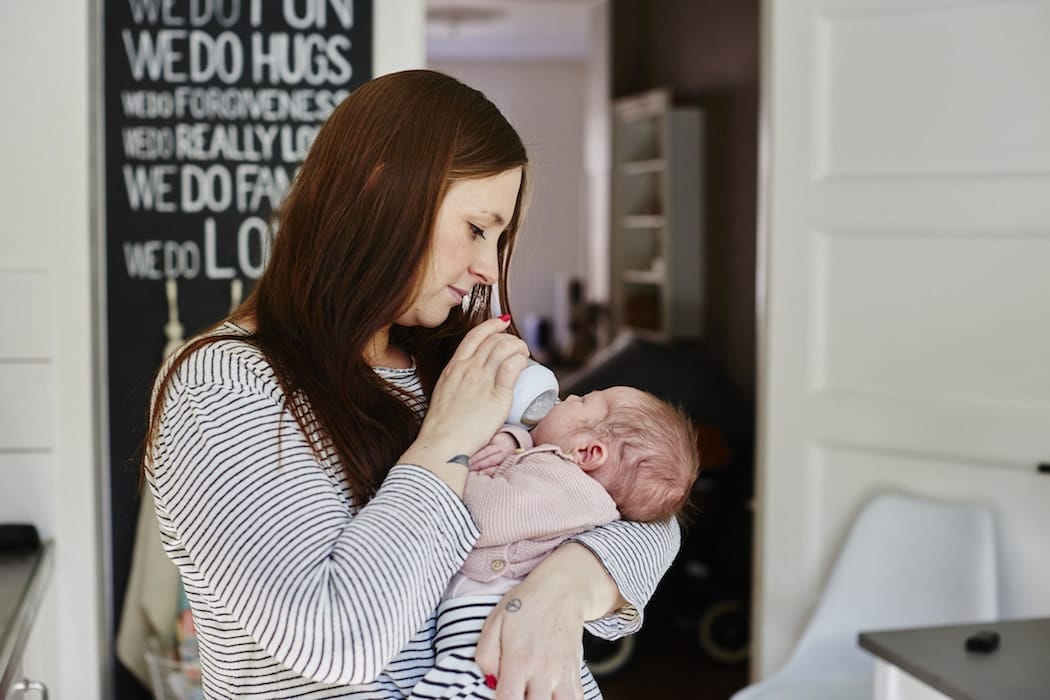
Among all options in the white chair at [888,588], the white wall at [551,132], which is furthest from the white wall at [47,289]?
the white wall at [551,132]

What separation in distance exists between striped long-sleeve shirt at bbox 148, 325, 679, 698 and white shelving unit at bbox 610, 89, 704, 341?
5090 mm

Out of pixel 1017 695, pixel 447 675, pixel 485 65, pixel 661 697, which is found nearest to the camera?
pixel 447 675

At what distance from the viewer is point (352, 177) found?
3.52 feet

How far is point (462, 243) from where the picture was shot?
110 cm

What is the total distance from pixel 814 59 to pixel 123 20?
1603 mm

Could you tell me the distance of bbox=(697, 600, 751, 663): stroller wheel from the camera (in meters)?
4.55

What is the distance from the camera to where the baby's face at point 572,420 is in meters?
1.26

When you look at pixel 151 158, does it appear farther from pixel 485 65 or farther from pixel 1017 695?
pixel 485 65

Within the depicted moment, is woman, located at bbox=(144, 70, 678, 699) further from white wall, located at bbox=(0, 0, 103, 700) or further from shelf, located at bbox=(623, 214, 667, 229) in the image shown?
shelf, located at bbox=(623, 214, 667, 229)

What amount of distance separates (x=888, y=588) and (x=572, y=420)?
187 centimetres

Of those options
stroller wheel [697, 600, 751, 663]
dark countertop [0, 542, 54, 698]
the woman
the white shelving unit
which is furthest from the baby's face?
the white shelving unit

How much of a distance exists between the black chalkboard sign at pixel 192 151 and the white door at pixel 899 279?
1.13 metres

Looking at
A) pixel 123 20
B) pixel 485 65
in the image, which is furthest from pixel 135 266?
pixel 485 65

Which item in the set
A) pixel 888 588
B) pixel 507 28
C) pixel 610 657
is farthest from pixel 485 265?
pixel 507 28
